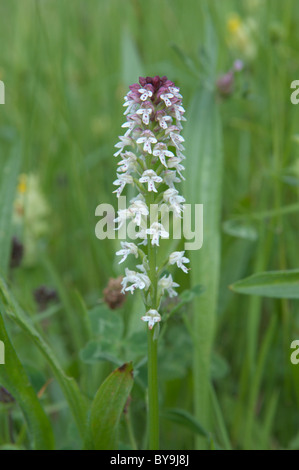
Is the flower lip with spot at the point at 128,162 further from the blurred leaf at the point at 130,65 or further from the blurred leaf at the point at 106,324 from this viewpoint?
the blurred leaf at the point at 130,65

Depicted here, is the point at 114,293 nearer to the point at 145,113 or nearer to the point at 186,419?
the point at 186,419

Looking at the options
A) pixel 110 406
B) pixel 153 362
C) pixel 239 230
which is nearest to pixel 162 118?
pixel 153 362

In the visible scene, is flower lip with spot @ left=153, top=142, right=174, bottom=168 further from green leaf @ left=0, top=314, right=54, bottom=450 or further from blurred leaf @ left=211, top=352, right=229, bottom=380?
blurred leaf @ left=211, top=352, right=229, bottom=380

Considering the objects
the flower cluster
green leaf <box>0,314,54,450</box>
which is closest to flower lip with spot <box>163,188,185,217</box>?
the flower cluster

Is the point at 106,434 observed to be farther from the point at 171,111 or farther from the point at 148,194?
the point at 171,111

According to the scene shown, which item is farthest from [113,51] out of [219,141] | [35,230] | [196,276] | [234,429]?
[234,429]

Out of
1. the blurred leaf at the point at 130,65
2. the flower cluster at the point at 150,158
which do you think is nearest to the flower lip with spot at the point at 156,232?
the flower cluster at the point at 150,158
